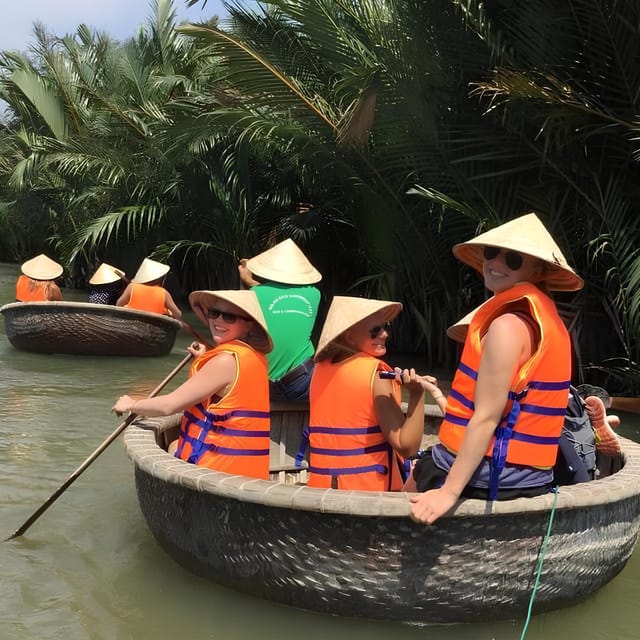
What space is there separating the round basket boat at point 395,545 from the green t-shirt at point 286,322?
1.85 m

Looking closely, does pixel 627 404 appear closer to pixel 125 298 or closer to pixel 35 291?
pixel 125 298

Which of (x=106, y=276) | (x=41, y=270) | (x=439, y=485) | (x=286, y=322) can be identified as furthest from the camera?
(x=106, y=276)

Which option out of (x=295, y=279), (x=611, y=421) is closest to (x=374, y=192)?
(x=295, y=279)

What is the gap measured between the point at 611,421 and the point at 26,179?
19257 mm

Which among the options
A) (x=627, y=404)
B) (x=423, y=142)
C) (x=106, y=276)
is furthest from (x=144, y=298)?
(x=627, y=404)

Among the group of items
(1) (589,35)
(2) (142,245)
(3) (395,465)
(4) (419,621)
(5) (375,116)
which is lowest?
(2) (142,245)

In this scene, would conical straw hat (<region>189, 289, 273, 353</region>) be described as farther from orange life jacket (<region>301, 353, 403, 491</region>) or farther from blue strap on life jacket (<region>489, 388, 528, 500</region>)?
blue strap on life jacket (<region>489, 388, 528, 500</region>)

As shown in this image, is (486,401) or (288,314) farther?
(288,314)

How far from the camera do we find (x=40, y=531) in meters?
4.54

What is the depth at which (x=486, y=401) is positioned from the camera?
9.78 feet

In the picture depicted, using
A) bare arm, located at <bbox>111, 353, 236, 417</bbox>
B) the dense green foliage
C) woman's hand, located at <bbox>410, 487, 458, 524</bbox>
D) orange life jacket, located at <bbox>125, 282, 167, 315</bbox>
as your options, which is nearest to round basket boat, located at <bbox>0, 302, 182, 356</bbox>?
orange life jacket, located at <bbox>125, 282, 167, 315</bbox>

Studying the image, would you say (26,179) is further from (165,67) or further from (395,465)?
(395,465)

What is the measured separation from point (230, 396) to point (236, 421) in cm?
12

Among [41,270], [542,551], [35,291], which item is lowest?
[35,291]
